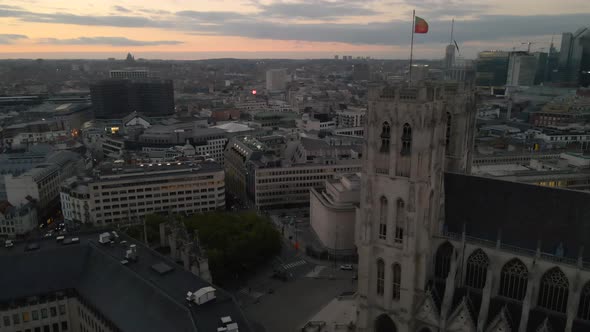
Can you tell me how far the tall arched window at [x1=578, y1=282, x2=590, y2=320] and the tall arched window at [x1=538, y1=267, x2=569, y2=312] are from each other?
1.68 meters

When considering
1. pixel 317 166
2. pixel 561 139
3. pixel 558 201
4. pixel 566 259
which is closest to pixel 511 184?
pixel 558 201

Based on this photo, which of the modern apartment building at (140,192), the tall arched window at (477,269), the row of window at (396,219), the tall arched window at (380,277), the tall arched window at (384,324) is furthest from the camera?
the modern apartment building at (140,192)

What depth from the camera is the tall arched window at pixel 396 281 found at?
63.4 meters

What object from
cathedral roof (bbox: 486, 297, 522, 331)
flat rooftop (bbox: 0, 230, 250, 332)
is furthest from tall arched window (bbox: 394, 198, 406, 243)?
flat rooftop (bbox: 0, 230, 250, 332)

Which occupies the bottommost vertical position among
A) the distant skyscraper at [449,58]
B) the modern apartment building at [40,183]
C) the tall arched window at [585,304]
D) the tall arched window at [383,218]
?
the modern apartment building at [40,183]

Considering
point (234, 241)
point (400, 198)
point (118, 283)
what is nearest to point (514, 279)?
point (400, 198)

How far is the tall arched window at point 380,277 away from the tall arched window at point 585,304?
950 inches

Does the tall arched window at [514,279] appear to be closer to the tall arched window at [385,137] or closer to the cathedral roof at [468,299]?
the cathedral roof at [468,299]

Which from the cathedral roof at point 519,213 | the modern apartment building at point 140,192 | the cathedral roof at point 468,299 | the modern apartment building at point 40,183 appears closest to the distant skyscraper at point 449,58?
the modern apartment building at point 140,192

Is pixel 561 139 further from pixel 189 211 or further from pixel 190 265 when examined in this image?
pixel 190 265

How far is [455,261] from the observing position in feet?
199

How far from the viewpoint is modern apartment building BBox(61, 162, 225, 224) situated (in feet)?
410

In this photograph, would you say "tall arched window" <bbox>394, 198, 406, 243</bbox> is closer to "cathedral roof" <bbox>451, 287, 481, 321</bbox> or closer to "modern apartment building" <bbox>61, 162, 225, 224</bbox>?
"cathedral roof" <bbox>451, 287, 481, 321</bbox>

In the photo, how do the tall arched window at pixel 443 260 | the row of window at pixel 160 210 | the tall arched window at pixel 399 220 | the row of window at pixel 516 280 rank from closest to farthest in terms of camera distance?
the row of window at pixel 516 280, the tall arched window at pixel 399 220, the tall arched window at pixel 443 260, the row of window at pixel 160 210
